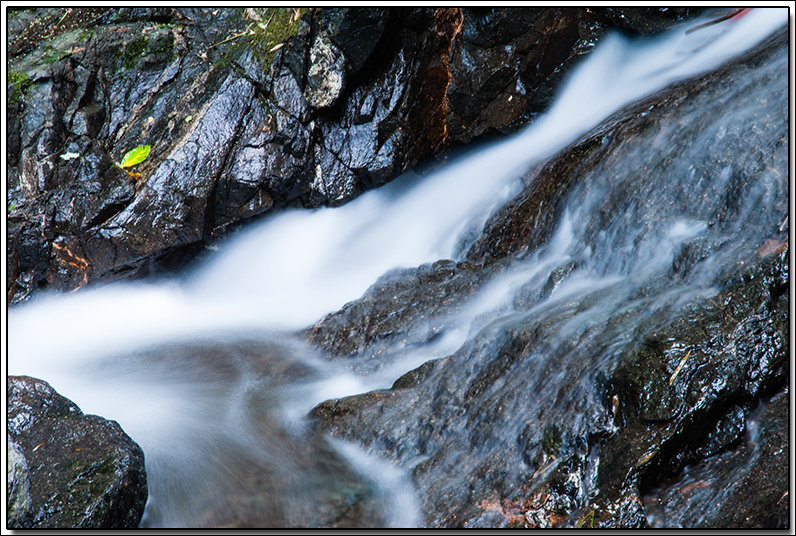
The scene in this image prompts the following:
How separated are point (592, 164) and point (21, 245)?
5.54m

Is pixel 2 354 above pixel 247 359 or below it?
above

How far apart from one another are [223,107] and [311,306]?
7.23 ft

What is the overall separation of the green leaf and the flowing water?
3.89ft

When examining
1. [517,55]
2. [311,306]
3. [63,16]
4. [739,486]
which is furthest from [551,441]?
[63,16]

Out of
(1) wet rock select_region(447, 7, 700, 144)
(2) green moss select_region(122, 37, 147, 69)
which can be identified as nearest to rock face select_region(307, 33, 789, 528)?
(1) wet rock select_region(447, 7, 700, 144)

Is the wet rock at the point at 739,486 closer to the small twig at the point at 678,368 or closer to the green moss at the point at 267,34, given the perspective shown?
the small twig at the point at 678,368

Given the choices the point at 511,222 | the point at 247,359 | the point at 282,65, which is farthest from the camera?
the point at 282,65

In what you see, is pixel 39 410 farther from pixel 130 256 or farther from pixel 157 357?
pixel 130 256

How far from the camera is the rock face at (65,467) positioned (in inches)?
113

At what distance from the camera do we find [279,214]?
596cm

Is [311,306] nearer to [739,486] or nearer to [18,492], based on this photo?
[18,492]

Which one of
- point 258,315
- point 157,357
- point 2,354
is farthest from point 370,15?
point 2,354

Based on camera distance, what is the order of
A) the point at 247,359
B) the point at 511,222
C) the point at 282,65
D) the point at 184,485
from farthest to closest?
the point at 282,65 < the point at 511,222 < the point at 247,359 < the point at 184,485

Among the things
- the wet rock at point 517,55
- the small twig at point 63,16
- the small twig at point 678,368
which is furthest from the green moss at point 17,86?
the small twig at point 678,368
